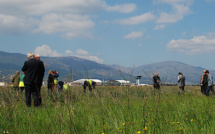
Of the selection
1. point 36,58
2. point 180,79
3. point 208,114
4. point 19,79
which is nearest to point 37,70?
point 36,58

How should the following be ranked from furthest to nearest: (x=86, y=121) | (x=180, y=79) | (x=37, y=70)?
(x=180, y=79)
(x=37, y=70)
(x=86, y=121)

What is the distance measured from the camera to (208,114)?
4.31m

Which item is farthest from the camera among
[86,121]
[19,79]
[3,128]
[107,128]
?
[19,79]

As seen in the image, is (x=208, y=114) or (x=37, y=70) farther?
(x=37, y=70)

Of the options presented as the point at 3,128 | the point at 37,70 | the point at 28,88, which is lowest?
the point at 3,128

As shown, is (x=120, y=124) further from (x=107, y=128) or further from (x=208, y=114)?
(x=208, y=114)

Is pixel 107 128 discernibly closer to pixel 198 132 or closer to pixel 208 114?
pixel 198 132

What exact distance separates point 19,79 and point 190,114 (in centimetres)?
1114

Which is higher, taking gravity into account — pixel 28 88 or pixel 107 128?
pixel 28 88

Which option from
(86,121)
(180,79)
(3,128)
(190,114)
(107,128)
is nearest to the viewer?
(107,128)

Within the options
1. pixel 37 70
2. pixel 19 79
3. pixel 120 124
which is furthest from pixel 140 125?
pixel 19 79

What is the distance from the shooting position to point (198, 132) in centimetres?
333

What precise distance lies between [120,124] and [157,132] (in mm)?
620

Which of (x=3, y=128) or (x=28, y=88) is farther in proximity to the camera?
(x=28, y=88)
